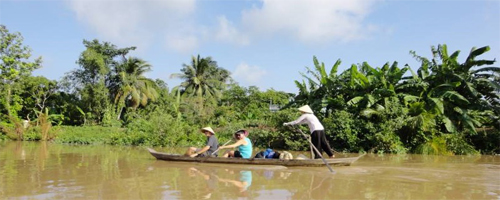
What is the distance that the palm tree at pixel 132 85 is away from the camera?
25172 millimetres

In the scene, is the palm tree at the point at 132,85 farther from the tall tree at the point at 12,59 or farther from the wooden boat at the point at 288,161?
the wooden boat at the point at 288,161

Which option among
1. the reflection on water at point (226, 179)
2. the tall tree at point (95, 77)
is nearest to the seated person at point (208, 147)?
the reflection on water at point (226, 179)

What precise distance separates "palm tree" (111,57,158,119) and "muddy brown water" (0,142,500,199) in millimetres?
16869

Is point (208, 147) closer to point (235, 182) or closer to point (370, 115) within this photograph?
point (235, 182)

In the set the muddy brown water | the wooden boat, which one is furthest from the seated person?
the muddy brown water

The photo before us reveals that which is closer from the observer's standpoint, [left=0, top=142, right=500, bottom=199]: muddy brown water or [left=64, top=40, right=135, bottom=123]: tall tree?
[left=0, top=142, right=500, bottom=199]: muddy brown water

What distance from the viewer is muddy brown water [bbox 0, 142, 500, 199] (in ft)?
17.5

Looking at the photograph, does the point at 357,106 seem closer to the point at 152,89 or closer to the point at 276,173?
the point at 276,173

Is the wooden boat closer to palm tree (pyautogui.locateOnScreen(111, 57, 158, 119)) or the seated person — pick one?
the seated person

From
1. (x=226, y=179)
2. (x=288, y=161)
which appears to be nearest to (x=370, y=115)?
(x=288, y=161)

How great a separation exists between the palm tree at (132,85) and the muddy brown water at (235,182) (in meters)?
16.9

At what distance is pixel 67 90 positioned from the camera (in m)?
26.1

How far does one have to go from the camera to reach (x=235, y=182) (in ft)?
20.8

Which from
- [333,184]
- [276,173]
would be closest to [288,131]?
[276,173]
